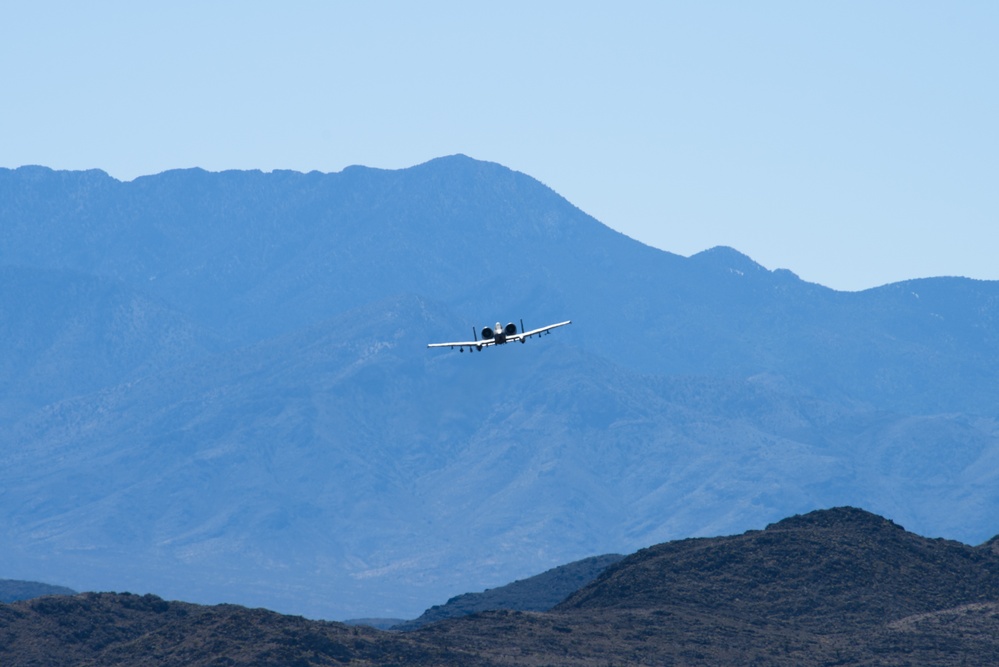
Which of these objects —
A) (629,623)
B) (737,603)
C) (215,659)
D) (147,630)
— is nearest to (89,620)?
(147,630)

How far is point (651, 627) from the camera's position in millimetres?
176000

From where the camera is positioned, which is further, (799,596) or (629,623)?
(799,596)

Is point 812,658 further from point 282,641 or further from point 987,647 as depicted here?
point 282,641

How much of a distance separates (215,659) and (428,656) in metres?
17.7

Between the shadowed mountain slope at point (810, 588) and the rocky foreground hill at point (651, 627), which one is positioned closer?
the rocky foreground hill at point (651, 627)

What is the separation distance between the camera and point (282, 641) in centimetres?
15862

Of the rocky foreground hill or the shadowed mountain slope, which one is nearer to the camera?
the rocky foreground hill

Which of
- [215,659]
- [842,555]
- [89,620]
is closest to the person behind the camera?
[215,659]

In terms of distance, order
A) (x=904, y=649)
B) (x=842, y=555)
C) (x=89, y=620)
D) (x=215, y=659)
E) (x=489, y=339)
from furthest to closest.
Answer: (x=842, y=555), (x=89, y=620), (x=904, y=649), (x=215, y=659), (x=489, y=339)

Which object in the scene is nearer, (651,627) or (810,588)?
Result: (651,627)

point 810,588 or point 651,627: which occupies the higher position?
point 810,588

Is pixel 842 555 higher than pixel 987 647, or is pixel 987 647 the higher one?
pixel 842 555

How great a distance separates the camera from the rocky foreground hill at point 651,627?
162m

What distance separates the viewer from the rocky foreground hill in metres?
162
